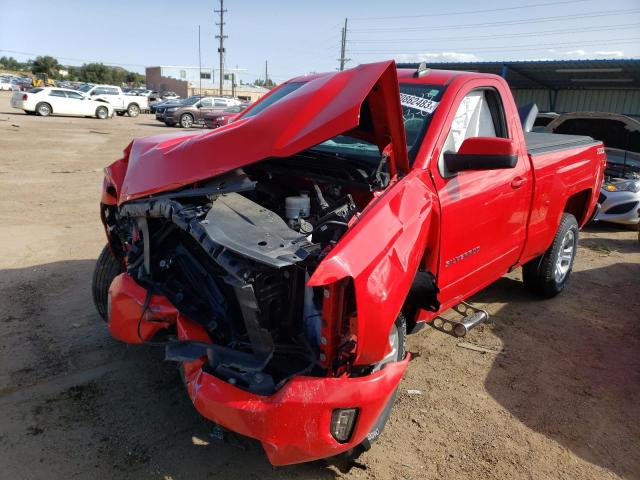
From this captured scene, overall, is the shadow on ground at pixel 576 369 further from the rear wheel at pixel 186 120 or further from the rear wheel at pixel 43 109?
the rear wheel at pixel 43 109

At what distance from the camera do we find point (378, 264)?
2.16 meters

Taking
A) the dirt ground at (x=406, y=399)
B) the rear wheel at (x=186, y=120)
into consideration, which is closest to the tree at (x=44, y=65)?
the rear wheel at (x=186, y=120)

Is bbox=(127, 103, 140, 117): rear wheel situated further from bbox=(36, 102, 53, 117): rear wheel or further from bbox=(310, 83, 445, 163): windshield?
bbox=(310, 83, 445, 163): windshield

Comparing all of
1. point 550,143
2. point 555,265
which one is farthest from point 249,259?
point 555,265

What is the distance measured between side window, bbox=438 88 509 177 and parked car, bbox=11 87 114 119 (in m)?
26.7

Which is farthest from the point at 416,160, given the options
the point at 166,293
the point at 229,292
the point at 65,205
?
the point at 65,205

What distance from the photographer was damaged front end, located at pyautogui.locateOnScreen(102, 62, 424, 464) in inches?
81.1

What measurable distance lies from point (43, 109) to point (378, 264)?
27.9 metres

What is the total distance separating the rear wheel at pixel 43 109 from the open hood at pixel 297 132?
86.3 feet

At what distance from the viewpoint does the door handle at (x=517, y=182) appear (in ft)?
11.7

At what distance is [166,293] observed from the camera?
8.57ft

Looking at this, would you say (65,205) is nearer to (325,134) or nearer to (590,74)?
(325,134)

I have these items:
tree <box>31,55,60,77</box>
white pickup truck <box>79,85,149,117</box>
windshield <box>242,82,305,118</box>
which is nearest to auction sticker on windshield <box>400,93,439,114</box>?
windshield <box>242,82,305,118</box>

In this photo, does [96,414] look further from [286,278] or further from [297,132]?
[297,132]
